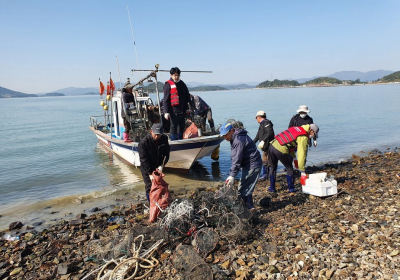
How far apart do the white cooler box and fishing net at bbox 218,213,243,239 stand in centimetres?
246

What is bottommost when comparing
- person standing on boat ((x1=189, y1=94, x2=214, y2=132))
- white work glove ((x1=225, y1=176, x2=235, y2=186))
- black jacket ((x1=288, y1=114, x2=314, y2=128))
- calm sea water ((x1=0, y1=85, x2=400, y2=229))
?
calm sea water ((x1=0, y1=85, x2=400, y2=229))

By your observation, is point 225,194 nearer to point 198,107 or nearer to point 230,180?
point 230,180

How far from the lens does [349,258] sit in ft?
12.5

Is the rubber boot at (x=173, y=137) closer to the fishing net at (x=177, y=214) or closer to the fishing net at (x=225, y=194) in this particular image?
the fishing net at (x=225, y=194)

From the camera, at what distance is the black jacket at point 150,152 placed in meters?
5.62

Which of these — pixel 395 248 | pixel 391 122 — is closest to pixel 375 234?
pixel 395 248

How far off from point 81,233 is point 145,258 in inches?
96.8

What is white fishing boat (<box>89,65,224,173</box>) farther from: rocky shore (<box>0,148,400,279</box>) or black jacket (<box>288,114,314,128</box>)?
rocky shore (<box>0,148,400,279</box>)

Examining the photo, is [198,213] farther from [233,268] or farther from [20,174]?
[20,174]

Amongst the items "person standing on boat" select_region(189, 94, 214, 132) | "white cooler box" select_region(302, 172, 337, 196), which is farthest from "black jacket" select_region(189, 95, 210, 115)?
"white cooler box" select_region(302, 172, 337, 196)

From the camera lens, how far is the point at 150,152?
566 cm

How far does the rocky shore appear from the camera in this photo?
12.3 ft

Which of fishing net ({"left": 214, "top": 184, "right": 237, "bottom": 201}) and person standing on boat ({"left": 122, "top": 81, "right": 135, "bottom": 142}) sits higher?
person standing on boat ({"left": 122, "top": 81, "right": 135, "bottom": 142})

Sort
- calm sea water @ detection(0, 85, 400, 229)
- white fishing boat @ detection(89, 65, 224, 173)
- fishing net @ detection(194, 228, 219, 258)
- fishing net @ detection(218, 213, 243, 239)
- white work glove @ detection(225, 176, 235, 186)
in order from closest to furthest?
1. fishing net @ detection(194, 228, 219, 258)
2. fishing net @ detection(218, 213, 243, 239)
3. white work glove @ detection(225, 176, 235, 186)
4. calm sea water @ detection(0, 85, 400, 229)
5. white fishing boat @ detection(89, 65, 224, 173)
